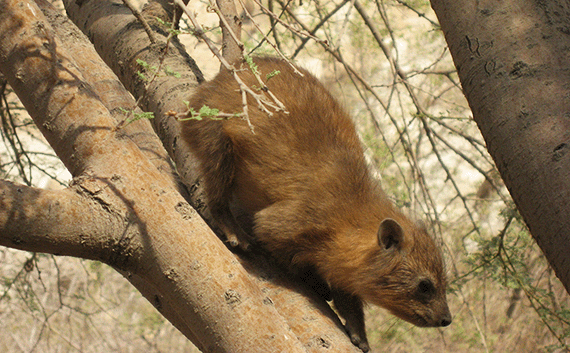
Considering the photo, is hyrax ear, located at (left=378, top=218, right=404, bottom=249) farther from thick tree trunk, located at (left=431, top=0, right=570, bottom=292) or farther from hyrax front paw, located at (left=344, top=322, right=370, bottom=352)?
thick tree trunk, located at (left=431, top=0, right=570, bottom=292)

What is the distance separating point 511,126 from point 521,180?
19 cm

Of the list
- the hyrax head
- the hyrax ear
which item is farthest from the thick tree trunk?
the hyrax head

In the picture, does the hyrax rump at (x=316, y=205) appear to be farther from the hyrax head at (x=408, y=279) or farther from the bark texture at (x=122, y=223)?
the bark texture at (x=122, y=223)

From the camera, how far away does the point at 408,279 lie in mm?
3395

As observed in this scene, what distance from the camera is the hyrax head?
337 cm

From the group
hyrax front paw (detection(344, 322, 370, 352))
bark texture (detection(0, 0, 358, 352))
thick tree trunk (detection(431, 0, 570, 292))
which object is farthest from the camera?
hyrax front paw (detection(344, 322, 370, 352))

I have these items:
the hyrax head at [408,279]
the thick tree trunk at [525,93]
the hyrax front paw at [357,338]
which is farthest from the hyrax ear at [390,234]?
the thick tree trunk at [525,93]

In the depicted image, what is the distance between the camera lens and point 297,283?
109 inches

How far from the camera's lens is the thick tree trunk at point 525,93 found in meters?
1.73

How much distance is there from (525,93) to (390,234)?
1.59 metres

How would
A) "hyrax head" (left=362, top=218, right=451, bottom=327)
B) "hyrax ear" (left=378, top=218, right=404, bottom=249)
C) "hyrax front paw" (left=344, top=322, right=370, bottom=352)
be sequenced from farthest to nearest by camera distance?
1. "hyrax head" (left=362, top=218, right=451, bottom=327)
2. "hyrax ear" (left=378, top=218, right=404, bottom=249)
3. "hyrax front paw" (left=344, top=322, right=370, bottom=352)

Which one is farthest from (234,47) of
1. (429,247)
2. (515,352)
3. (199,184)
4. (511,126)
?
(515,352)

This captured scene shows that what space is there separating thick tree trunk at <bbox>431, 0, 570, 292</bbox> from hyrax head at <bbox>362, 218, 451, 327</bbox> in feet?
4.87

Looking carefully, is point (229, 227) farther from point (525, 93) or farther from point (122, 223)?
point (525, 93)
